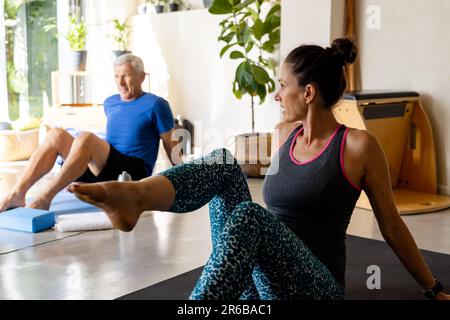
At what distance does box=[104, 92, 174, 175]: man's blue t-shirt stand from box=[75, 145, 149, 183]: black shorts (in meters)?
0.04

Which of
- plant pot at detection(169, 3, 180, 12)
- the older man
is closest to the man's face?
the older man

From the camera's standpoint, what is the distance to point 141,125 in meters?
3.35

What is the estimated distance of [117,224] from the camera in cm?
138

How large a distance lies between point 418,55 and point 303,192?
8.72ft

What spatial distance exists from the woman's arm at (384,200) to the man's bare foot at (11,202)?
7.31ft

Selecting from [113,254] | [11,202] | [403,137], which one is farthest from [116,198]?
[403,137]

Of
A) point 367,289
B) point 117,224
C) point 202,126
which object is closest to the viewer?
point 117,224

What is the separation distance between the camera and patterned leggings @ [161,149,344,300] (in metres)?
1.27

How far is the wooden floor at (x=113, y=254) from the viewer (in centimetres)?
221

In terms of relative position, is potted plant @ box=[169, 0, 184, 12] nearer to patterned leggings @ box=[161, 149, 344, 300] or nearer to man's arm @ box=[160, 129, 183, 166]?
man's arm @ box=[160, 129, 183, 166]

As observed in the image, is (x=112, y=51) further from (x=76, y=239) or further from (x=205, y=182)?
(x=205, y=182)

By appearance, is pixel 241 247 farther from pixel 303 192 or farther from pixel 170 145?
pixel 170 145

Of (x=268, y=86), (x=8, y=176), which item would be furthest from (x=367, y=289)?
(x=8, y=176)

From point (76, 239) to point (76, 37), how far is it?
3.53m
